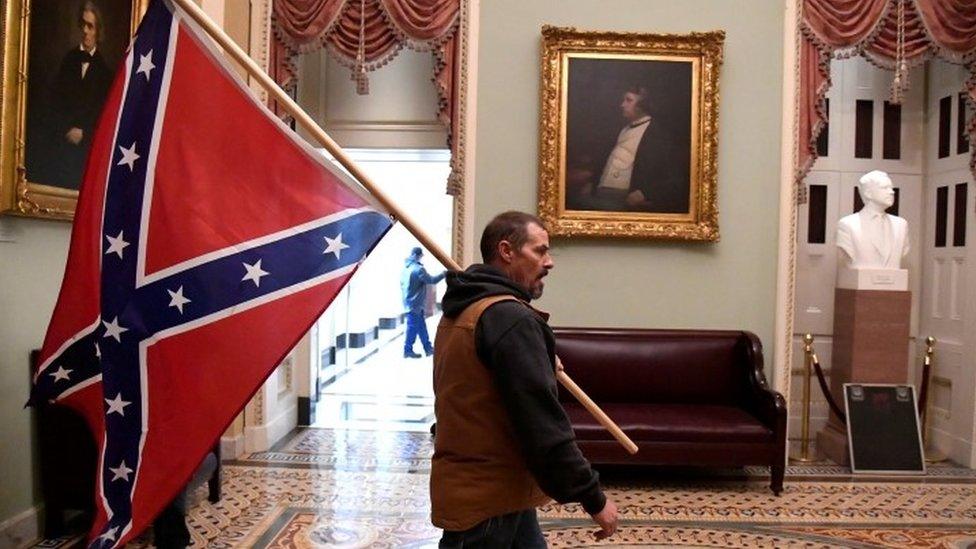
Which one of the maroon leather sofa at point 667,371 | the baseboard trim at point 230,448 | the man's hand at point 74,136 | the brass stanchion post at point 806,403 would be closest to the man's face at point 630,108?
the maroon leather sofa at point 667,371

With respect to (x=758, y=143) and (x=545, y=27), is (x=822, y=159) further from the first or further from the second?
(x=545, y=27)

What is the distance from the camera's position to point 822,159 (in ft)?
21.7

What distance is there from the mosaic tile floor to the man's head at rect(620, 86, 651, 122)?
257 centimetres

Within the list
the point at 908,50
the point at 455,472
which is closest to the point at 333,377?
the point at 908,50

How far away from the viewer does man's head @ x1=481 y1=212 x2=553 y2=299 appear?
213 centimetres

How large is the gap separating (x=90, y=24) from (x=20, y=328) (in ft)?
5.07

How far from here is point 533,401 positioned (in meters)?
1.92

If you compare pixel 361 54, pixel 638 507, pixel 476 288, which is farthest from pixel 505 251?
pixel 361 54

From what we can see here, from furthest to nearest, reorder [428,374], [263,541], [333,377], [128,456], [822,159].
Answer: [428,374] < [333,377] < [822,159] < [263,541] < [128,456]

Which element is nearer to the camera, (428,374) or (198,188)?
(198,188)

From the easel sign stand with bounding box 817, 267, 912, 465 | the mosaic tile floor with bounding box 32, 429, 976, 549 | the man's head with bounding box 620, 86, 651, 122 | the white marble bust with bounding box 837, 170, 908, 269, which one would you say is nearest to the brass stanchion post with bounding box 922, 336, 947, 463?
the mosaic tile floor with bounding box 32, 429, 976, 549

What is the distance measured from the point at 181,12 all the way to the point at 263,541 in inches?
108

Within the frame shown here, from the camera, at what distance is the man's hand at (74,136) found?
3.88 m

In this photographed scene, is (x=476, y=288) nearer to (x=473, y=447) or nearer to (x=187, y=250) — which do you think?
(x=473, y=447)
